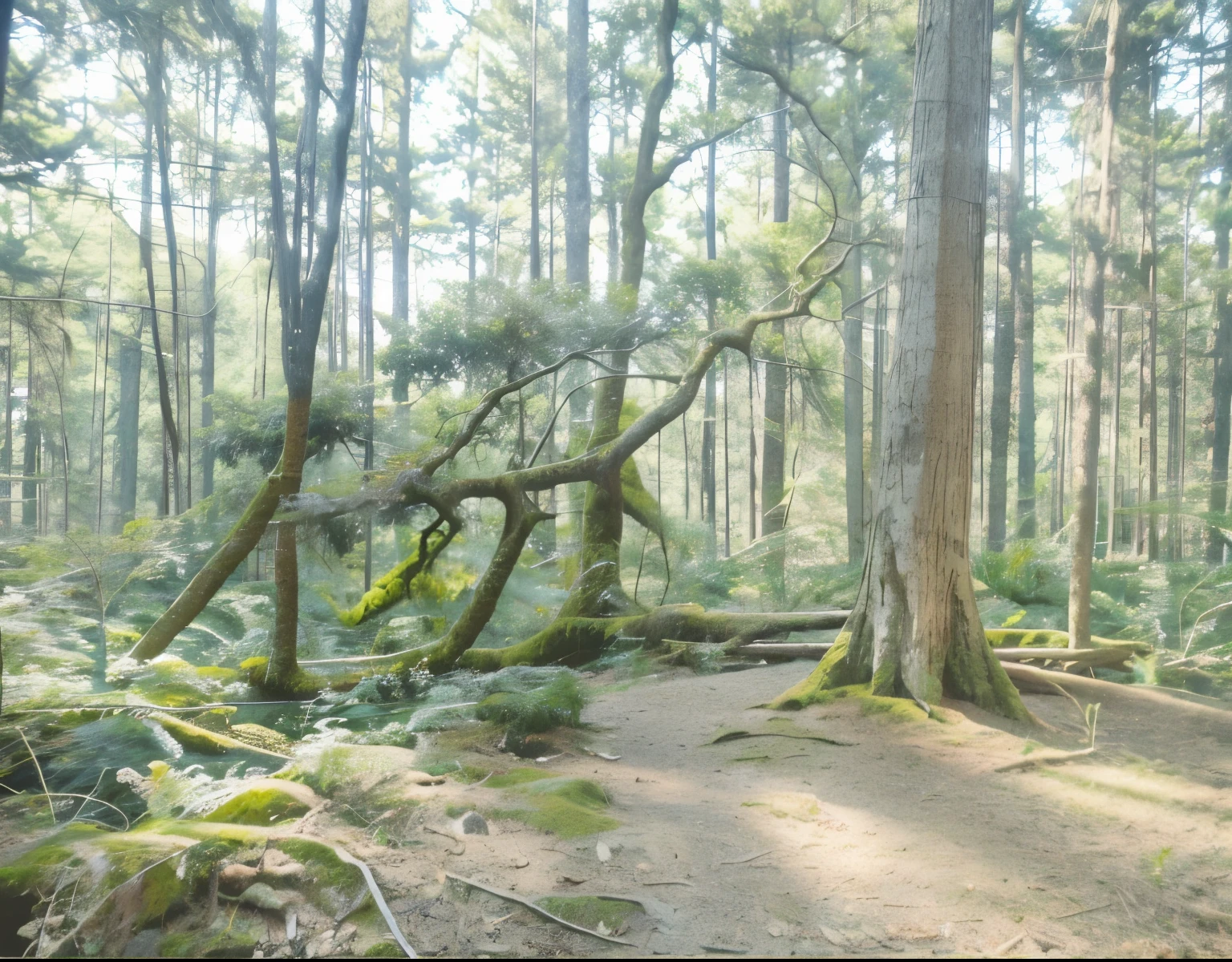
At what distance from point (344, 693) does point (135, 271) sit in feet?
50.3

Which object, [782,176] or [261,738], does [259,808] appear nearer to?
[261,738]

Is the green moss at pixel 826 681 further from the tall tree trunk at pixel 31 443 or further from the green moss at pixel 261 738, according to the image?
the tall tree trunk at pixel 31 443

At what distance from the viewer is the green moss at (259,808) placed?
3.36 m

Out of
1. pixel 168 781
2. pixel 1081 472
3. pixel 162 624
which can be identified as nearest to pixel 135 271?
pixel 162 624

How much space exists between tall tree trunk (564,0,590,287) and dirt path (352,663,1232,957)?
10.8 metres

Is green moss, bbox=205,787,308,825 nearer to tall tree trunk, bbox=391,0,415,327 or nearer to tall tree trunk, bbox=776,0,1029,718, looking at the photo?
tall tree trunk, bbox=776,0,1029,718

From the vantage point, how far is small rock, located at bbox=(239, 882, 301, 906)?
2.66m

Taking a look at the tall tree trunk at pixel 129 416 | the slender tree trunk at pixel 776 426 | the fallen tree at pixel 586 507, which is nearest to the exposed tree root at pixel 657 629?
the fallen tree at pixel 586 507

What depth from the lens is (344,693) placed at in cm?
647

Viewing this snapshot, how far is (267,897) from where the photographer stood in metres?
2.68

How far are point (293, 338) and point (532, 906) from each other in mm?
5099

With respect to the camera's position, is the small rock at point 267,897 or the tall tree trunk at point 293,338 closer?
the small rock at point 267,897

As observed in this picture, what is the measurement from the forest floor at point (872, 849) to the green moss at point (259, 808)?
32cm

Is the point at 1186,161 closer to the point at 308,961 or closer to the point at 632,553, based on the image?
the point at 632,553
